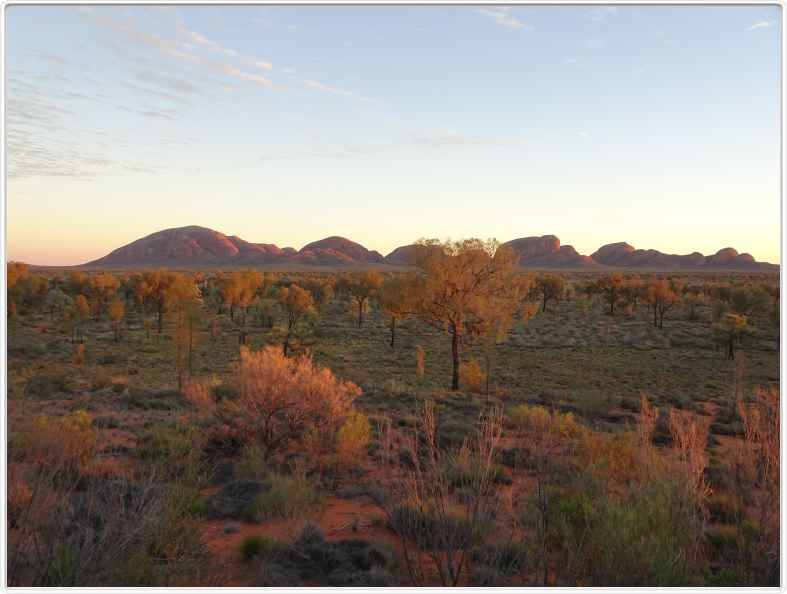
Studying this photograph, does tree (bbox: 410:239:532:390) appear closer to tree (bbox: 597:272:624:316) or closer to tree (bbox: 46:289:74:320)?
tree (bbox: 46:289:74:320)

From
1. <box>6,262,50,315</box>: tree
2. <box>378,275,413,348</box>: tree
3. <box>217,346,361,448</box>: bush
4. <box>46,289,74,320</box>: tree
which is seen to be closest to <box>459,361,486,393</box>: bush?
<box>378,275,413,348</box>: tree

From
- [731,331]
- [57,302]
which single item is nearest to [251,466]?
[731,331]

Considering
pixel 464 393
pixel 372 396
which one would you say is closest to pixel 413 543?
pixel 372 396

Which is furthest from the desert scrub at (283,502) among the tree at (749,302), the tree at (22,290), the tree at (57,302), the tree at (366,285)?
the tree at (749,302)

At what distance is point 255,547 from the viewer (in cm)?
Answer: 645

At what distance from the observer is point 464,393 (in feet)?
69.3

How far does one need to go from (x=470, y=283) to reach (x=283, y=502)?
49.3 feet

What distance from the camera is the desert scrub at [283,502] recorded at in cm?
761

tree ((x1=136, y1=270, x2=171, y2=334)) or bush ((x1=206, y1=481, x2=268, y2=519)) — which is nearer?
bush ((x1=206, y1=481, x2=268, y2=519))

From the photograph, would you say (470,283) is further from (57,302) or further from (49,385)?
(57,302)

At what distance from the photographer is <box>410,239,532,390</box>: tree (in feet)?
68.8

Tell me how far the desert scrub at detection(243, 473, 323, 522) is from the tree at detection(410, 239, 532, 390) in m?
13.8

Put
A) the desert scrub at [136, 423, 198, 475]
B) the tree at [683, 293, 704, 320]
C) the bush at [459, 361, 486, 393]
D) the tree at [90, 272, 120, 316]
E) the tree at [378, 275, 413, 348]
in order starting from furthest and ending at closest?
the tree at [683, 293, 704, 320]
the tree at [90, 272, 120, 316]
the bush at [459, 361, 486, 393]
the tree at [378, 275, 413, 348]
the desert scrub at [136, 423, 198, 475]

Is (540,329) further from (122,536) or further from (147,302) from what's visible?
(122,536)
